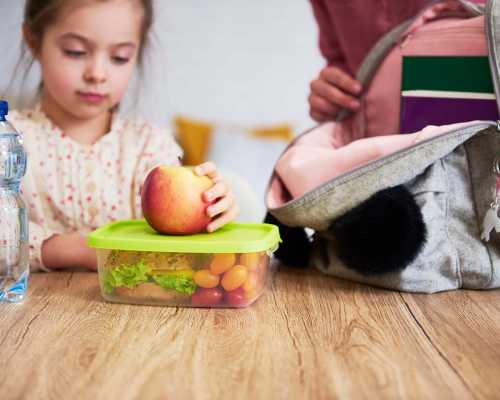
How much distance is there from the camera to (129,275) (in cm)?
82

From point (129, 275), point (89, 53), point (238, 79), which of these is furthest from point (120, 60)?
point (238, 79)

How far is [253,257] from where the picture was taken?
81 centimetres

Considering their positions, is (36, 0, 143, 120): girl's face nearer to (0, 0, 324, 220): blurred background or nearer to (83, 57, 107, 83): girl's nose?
(83, 57, 107, 83): girl's nose

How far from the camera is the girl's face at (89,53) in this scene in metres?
1.15

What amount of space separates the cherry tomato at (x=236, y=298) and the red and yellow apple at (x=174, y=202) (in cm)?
11

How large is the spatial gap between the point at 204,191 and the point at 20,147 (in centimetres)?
28

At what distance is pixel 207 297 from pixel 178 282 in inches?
1.7

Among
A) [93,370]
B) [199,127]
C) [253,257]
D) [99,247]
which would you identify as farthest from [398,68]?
[199,127]

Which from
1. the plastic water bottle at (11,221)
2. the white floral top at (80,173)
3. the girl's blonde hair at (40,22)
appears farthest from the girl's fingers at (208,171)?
the girl's blonde hair at (40,22)

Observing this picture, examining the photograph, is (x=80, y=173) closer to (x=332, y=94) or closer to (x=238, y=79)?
(x=332, y=94)

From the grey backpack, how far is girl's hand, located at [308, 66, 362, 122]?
26 cm

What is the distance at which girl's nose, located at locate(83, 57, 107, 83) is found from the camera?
1.15 metres

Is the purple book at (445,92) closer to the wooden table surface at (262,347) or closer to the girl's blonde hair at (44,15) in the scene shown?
the wooden table surface at (262,347)

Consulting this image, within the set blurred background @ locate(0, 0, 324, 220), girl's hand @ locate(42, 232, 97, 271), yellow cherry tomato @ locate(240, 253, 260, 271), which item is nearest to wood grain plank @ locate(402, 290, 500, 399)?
yellow cherry tomato @ locate(240, 253, 260, 271)
